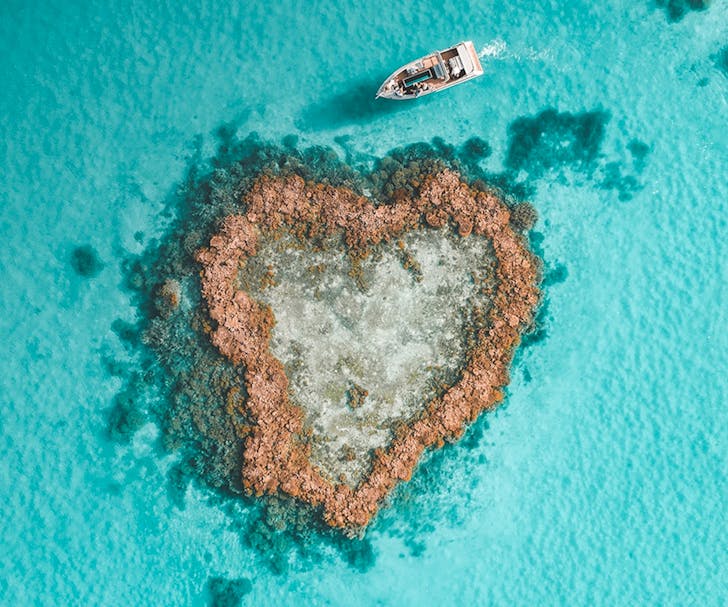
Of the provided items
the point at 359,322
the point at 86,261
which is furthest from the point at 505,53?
the point at 86,261

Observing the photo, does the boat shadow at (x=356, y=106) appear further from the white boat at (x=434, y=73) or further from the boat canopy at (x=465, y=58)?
the boat canopy at (x=465, y=58)

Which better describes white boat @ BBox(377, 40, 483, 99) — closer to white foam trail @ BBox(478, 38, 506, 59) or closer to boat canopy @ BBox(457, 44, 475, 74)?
boat canopy @ BBox(457, 44, 475, 74)

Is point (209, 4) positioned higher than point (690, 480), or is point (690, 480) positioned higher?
point (209, 4)

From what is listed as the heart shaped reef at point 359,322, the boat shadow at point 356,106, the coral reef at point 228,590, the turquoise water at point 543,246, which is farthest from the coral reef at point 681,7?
the coral reef at point 228,590

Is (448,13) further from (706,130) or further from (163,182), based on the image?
(163,182)

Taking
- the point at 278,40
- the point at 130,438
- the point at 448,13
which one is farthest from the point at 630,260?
the point at 130,438

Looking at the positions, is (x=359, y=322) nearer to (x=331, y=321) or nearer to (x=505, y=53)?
(x=331, y=321)

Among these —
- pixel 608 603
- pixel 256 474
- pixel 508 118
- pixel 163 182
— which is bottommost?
pixel 608 603
